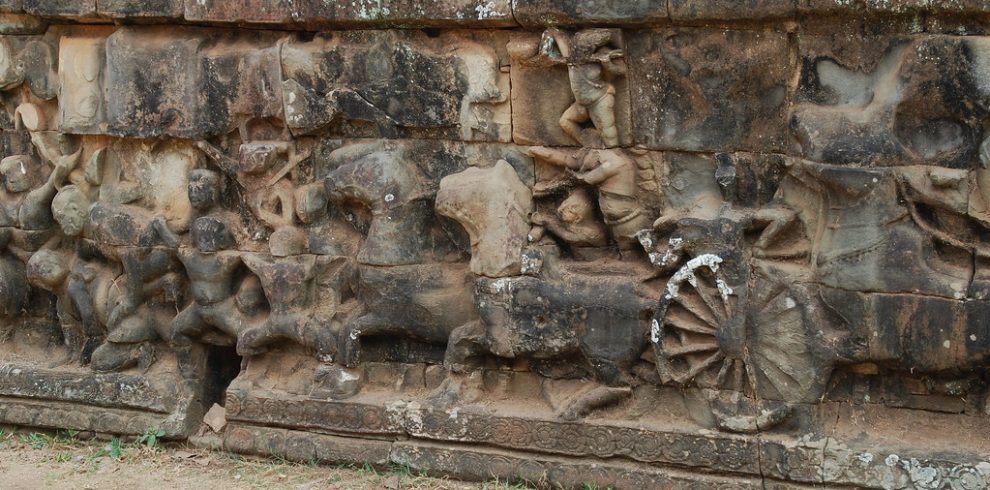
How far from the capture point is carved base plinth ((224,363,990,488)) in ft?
23.4

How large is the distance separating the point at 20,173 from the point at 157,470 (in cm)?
227

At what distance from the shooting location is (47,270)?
900cm

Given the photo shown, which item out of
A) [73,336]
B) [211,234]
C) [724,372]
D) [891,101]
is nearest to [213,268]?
[211,234]

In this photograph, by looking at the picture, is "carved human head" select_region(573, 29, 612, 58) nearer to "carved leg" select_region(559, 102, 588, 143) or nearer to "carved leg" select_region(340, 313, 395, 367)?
"carved leg" select_region(559, 102, 588, 143)

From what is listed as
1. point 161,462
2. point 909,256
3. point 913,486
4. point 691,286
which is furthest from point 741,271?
point 161,462

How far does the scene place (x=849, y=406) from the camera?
24.1ft

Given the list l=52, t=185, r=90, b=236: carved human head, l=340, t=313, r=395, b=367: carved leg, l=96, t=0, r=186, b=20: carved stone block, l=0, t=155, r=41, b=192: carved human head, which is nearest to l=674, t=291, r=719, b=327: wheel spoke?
l=340, t=313, r=395, b=367: carved leg

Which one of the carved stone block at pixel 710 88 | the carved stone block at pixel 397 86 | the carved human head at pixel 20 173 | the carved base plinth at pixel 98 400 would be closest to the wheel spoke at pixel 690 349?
the carved stone block at pixel 710 88

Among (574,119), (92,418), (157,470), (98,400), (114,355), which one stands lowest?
Answer: (157,470)

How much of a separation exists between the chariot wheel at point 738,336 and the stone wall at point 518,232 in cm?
2

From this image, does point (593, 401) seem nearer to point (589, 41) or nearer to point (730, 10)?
point (589, 41)

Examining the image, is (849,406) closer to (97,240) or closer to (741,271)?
(741,271)

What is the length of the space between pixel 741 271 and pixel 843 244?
21.5 inches

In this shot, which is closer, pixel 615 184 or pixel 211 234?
pixel 615 184
